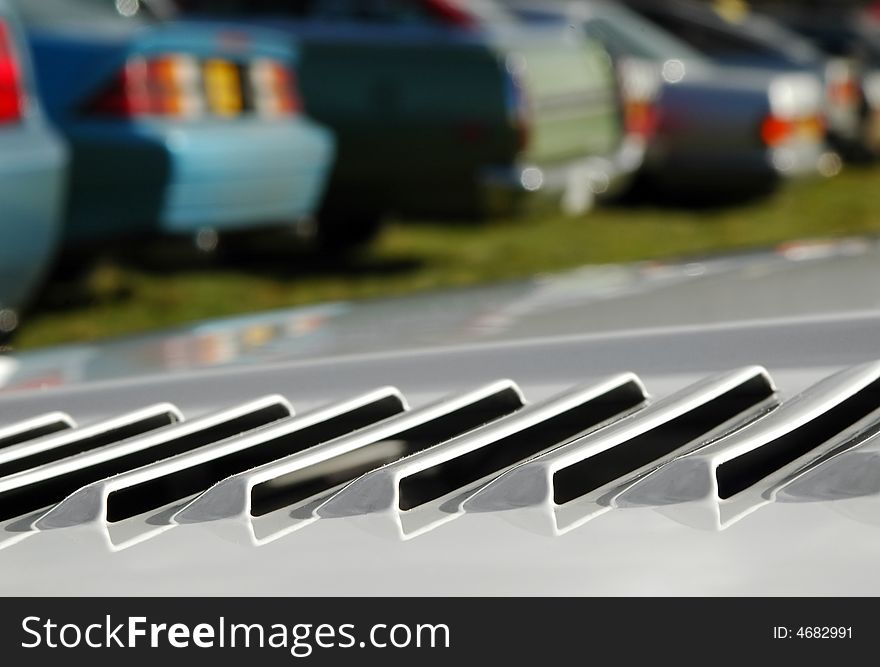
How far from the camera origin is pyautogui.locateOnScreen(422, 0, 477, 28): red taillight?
6.55 metres

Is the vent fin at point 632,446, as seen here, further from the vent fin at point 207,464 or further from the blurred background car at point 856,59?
the blurred background car at point 856,59

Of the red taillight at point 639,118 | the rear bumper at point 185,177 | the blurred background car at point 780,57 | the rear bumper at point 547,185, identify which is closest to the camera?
the rear bumper at point 185,177

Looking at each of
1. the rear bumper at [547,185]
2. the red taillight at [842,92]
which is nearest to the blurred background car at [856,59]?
the red taillight at [842,92]

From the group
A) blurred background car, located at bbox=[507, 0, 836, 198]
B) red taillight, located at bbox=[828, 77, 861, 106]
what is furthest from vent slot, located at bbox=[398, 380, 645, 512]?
red taillight, located at bbox=[828, 77, 861, 106]

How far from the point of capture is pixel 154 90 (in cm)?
477

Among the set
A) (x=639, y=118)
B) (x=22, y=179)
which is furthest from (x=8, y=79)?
(x=639, y=118)

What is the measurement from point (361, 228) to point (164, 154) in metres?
2.18

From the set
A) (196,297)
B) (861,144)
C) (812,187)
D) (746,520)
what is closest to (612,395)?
(746,520)

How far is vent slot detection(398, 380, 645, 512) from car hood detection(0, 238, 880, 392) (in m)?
0.20

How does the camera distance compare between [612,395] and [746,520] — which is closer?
[746,520]

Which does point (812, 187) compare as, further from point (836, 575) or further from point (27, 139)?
point (836, 575)

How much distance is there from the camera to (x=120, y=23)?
4746mm

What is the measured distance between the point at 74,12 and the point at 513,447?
153 inches

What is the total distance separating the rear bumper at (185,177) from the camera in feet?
15.1
